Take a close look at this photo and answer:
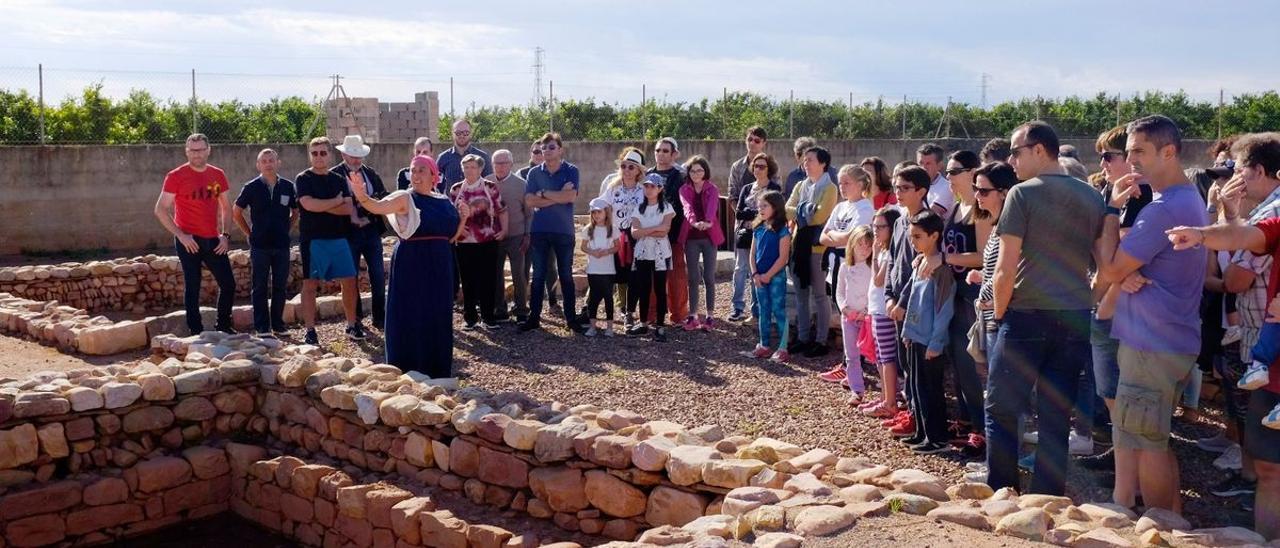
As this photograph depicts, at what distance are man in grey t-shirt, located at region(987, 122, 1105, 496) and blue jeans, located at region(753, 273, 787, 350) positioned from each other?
4.08m

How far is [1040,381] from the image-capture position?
5.52 m

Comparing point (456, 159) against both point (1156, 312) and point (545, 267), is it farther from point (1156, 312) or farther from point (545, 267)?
point (1156, 312)

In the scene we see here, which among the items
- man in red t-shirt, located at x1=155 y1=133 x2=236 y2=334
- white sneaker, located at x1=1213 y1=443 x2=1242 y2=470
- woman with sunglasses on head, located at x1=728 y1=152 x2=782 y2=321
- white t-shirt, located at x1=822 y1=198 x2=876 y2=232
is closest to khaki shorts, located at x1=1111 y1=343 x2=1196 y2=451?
white sneaker, located at x1=1213 y1=443 x2=1242 y2=470

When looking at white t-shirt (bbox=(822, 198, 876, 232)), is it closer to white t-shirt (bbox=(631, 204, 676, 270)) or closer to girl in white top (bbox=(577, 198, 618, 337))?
white t-shirt (bbox=(631, 204, 676, 270))

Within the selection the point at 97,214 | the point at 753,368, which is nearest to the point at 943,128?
the point at 97,214

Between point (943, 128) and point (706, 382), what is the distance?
82.4 feet

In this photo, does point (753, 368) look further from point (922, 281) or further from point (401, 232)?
point (401, 232)

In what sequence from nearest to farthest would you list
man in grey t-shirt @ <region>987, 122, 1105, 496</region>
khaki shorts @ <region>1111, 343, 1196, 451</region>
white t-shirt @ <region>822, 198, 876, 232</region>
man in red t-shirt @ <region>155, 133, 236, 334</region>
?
1. khaki shorts @ <region>1111, 343, 1196, 451</region>
2. man in grey t-shirt @ <region>987, 122, 1105, 496</region>
3. white t-shirt @ <region>822, 198, 876, 232</region>
4. man in red t-shirt @ <region>155, 133, 236, 334</region>

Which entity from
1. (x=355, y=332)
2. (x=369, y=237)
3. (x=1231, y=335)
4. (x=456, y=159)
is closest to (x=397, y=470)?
(x=355, y=332)

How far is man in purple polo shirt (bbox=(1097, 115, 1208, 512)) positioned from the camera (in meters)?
5.14

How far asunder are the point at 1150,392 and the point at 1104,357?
1.30 m

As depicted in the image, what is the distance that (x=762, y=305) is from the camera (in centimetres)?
971

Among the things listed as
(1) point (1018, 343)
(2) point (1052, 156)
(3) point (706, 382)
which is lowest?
(3) point (706, 382)

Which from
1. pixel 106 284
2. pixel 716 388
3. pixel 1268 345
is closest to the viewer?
pixel 1268 345
